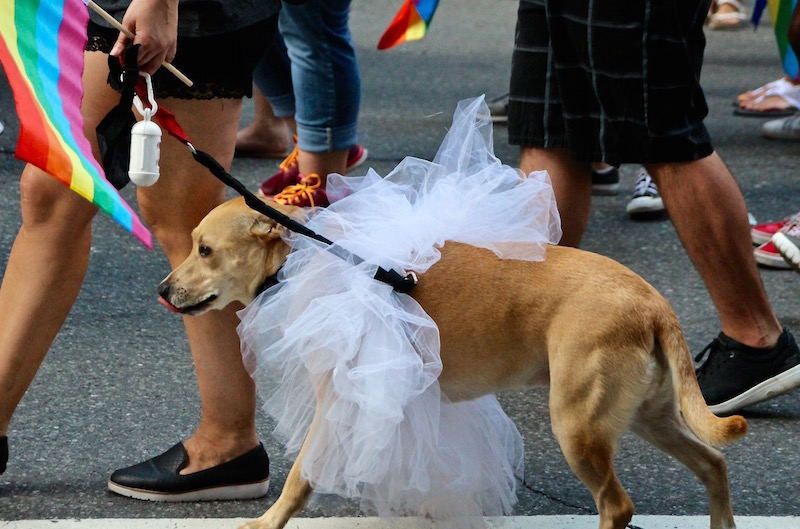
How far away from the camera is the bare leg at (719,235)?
3.14 metres

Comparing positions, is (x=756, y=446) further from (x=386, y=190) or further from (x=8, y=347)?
(x=8, y=347)

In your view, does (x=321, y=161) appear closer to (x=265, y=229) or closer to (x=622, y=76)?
(x=622, y=76)

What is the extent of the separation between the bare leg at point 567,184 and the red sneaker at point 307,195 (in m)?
0.92

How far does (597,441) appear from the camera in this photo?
2398 millimetres

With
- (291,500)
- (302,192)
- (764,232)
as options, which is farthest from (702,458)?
(764,232)

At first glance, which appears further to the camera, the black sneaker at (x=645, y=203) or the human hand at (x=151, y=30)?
the black sneaker at (x=645, y=203)

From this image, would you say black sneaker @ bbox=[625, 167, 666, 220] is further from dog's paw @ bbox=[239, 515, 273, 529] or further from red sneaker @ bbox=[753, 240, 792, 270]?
dog's paw @ bbox=[239, 515, 273, 529]

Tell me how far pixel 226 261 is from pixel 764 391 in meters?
1.70

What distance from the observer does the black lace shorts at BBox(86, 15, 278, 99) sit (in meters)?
2.57

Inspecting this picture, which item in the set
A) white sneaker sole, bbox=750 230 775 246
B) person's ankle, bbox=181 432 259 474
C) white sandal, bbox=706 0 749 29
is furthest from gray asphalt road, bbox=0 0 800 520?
white sandal, bbox=706 0 749 29

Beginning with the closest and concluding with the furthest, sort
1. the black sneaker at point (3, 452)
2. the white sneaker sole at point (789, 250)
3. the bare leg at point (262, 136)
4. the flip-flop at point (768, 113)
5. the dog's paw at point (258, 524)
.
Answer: the dog's paw at point (258, 524) < the black sneaker at point (3, 452) < the white sneaker sole at point (789, 250) < the bare leg at point (262, 136) < the flip-flop at point (768, 113)

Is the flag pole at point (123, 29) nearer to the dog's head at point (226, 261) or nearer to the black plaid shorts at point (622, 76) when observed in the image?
the dog's head at point (226, 261)

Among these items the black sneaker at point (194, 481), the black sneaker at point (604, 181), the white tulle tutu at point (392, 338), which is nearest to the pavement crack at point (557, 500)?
the white tulle tutu at point (392, 338)

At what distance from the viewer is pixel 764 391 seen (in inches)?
128
